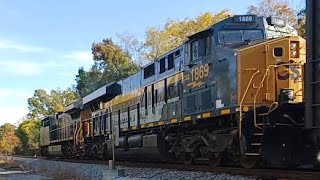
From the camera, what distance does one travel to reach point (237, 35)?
13.2 meters

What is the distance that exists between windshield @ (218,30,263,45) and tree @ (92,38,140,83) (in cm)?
4846

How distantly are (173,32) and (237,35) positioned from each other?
41078 millimetres

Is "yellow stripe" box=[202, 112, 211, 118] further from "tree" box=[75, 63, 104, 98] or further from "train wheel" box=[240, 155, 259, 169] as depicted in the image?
"tree" box=[75, 63, 104, 98]

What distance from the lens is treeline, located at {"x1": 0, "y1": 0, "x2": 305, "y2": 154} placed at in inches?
1670

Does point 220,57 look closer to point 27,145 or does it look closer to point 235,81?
point 235,81

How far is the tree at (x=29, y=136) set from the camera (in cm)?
8538

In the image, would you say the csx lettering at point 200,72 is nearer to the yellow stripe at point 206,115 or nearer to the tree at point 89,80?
the yellow stripe at point 206,115

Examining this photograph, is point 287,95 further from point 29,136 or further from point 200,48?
point 29,136

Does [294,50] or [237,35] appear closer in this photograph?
[294,50]

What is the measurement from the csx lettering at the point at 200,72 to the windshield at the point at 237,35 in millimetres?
904

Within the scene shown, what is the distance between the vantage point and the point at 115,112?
24.0m

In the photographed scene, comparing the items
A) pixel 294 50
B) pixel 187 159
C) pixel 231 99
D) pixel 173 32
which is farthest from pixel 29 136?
pixel 294 50

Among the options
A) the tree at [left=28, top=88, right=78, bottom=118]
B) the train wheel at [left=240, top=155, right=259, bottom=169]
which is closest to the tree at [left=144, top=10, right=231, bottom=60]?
the train wheel at [left=240, top=155, right=259, bottom=169]

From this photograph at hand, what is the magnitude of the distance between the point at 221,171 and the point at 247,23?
13.9ft
